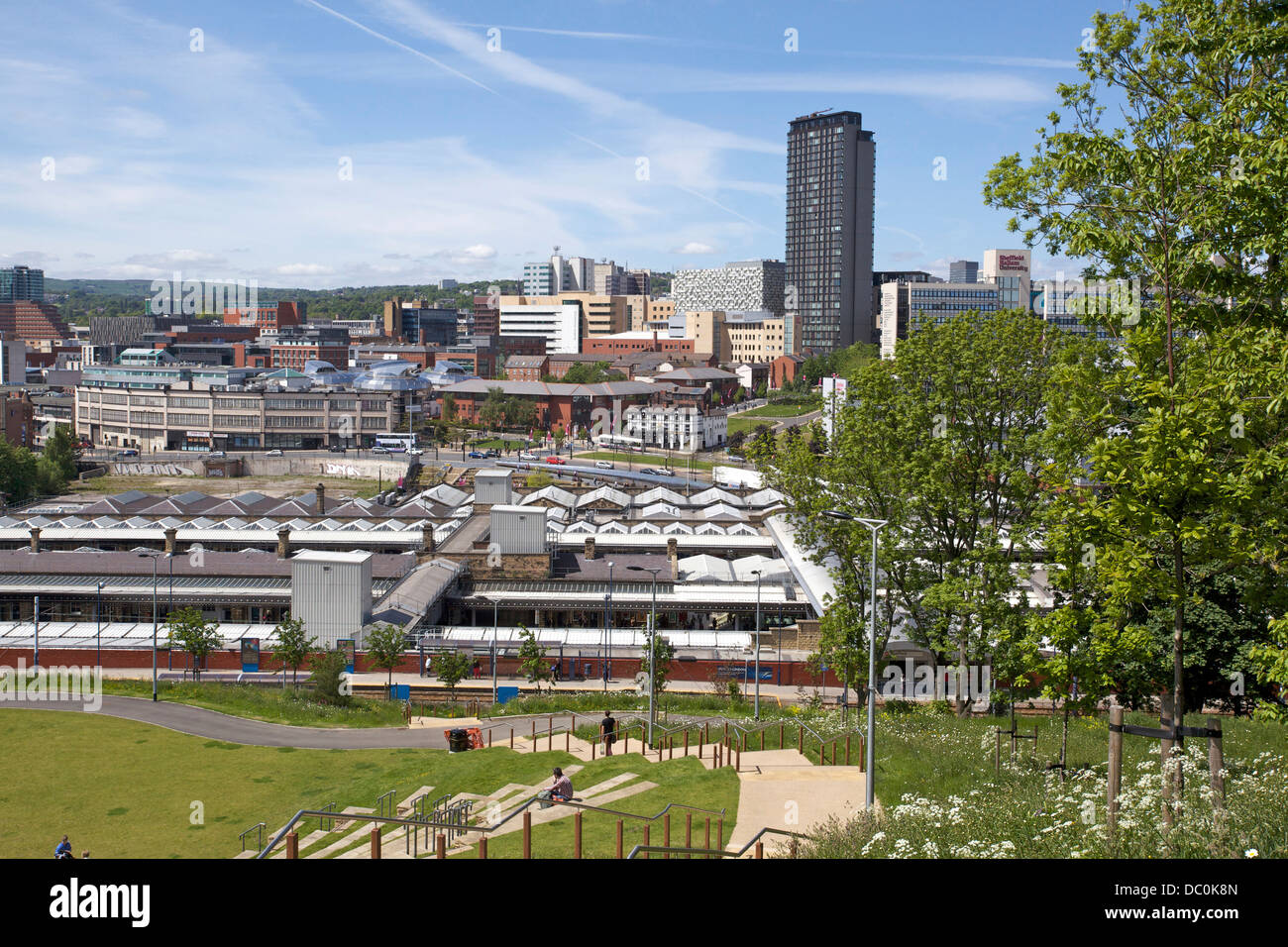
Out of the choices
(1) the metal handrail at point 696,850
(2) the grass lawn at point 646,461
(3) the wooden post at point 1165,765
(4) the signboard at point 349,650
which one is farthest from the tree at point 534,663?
(2) the grass lawn at point 646,461

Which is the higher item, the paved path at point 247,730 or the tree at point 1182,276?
the tree at point 1182,276

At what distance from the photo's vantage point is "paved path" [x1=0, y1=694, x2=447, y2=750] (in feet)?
93.4

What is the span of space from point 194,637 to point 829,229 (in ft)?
556

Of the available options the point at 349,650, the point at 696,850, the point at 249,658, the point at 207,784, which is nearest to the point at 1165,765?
the point at 696,850

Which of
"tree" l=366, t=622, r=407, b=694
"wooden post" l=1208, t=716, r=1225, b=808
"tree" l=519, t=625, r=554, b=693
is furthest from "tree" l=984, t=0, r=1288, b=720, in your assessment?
"tree" l=366, t=622, r=407, b=694

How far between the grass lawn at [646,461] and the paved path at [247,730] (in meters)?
71.7

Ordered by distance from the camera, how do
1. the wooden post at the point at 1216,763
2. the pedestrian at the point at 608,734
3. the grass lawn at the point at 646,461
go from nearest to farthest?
the wooden post at the point at 1216,763 < the pedestrian at the point at 608,734 < the grass lawn at the point at 646,461

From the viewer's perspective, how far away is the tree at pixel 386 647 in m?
35.2

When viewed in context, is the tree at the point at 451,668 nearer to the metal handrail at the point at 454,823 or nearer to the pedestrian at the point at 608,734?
the pedestrian at the point at 608,734

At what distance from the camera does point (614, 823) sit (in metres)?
17.7

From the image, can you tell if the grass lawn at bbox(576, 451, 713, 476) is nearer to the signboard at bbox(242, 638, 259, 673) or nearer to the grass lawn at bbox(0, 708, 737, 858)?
the signboard at bbox(242, 638, 259, 673)

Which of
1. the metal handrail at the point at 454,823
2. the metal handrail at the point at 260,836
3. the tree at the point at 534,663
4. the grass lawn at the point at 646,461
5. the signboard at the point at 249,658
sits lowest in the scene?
the signboard at the point at 249,658

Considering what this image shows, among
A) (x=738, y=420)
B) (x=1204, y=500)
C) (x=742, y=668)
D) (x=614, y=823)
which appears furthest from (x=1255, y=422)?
(x=738, y=420)
